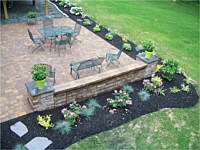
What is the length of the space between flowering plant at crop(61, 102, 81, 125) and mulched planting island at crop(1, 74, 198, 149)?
5.6 inches

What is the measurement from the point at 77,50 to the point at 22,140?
4784mm

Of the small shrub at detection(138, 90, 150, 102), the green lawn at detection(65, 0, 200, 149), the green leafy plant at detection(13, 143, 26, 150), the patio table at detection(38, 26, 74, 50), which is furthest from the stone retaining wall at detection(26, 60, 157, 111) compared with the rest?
the patio table at detection(38, 26, 74, 50)

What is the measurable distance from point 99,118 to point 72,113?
720 mm

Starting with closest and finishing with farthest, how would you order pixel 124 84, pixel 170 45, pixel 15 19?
pixel 124 84 < pixel 170 45 < pixel 15 19

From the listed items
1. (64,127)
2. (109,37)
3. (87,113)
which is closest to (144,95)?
(87,113)

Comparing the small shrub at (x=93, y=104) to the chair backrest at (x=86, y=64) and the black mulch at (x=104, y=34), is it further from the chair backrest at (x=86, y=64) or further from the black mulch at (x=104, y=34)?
the black mulch at (x=104, y=34)

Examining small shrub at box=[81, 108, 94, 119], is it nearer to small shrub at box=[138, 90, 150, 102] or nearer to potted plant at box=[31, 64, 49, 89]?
potted plant at box=[31, 64, 49, 89]

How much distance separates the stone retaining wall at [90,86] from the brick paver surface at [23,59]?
0.51 m

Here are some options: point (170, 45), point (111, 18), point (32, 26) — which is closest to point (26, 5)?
point (32, 26)

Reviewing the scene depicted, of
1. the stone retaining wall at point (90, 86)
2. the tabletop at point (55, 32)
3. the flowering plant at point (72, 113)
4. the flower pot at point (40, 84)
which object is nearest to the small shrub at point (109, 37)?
the tabletop at point (55, 32)

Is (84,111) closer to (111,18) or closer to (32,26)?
(32,26)

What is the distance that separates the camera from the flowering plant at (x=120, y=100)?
20.0 feet

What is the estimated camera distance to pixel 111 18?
13.4 meters

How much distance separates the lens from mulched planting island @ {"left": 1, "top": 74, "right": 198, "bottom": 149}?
498 cm
